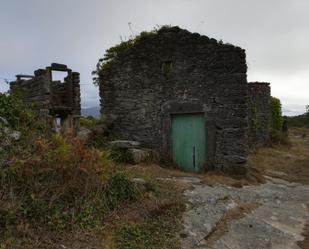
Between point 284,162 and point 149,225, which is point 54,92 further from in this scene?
point 149,225

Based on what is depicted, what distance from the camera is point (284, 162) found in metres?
15.2

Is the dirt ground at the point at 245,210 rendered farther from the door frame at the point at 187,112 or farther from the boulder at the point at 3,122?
the boulder at the point at 3,122

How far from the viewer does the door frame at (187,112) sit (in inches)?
464

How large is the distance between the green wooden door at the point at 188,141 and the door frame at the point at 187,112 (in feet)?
0.41

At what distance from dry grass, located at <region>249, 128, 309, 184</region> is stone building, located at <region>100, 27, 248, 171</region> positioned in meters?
2.05

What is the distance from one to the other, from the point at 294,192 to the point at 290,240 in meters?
4.03

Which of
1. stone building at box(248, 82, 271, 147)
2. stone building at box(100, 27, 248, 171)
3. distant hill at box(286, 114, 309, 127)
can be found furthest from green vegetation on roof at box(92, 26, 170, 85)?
distant hill at box(286, 114, 309, 127)

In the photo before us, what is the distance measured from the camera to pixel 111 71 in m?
13.5

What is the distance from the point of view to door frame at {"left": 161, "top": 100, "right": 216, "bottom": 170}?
464 inches

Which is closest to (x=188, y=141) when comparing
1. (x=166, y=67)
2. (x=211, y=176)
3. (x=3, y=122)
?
(x=211, y=176)

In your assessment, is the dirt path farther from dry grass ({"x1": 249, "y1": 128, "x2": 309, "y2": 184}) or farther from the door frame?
dry grass ({"x1": 249, "y1": 128, "x2": 309, "y2": 184})

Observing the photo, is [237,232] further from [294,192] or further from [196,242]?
[294,192]

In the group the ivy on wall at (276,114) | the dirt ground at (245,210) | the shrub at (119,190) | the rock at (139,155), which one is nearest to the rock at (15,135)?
the shrub at (119,190)

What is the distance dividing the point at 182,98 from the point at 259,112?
7.89 meters
